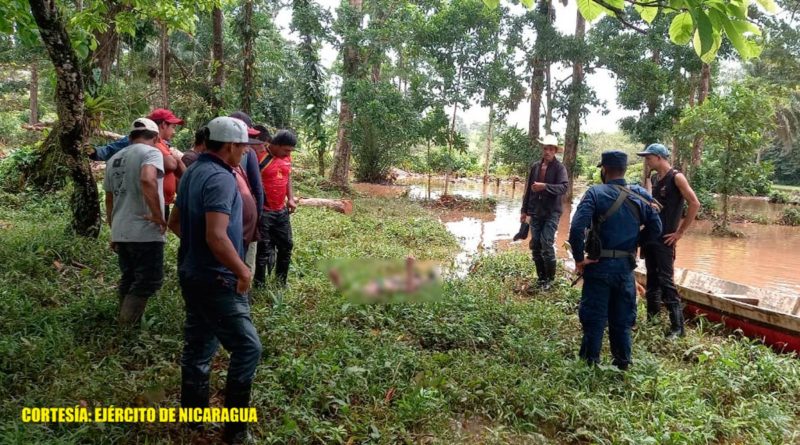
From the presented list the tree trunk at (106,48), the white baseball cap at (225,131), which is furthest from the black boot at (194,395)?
the tree trunk at (106,48)

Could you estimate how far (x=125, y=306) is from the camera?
399cm

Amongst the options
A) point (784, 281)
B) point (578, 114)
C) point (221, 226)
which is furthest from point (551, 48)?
point (221, 226)

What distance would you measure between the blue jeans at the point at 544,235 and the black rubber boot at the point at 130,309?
4.56m

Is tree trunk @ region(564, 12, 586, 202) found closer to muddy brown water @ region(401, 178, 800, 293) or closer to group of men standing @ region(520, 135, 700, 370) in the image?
muddy brown water @ region(401, 178, 800, 293)

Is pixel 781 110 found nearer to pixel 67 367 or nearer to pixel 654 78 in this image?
pixel 654 78

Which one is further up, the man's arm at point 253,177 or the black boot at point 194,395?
the man's arm at point 253,177

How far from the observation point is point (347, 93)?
1568 cm

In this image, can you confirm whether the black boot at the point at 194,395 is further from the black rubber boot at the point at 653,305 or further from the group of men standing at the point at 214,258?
the black rubber boot at the point at 653,305

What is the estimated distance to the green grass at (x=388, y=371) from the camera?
314 centimetres

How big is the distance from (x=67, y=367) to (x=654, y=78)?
16387mm

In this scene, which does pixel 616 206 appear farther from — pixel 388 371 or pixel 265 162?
pixel 265 162

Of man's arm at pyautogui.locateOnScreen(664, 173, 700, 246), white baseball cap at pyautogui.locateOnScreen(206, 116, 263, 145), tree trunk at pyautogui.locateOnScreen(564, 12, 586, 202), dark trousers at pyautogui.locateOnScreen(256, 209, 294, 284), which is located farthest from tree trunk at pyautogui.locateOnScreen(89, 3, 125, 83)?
tree trunk at pyautogui.locateOnScreen(564, 12, 586, 202)

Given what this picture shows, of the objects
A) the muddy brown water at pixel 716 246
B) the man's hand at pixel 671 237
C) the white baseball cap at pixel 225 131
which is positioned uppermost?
the white baseball cap at pixel 225 131

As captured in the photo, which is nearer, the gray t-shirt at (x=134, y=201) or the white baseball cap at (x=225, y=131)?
the white baseball cap at (x=225, y=131)
